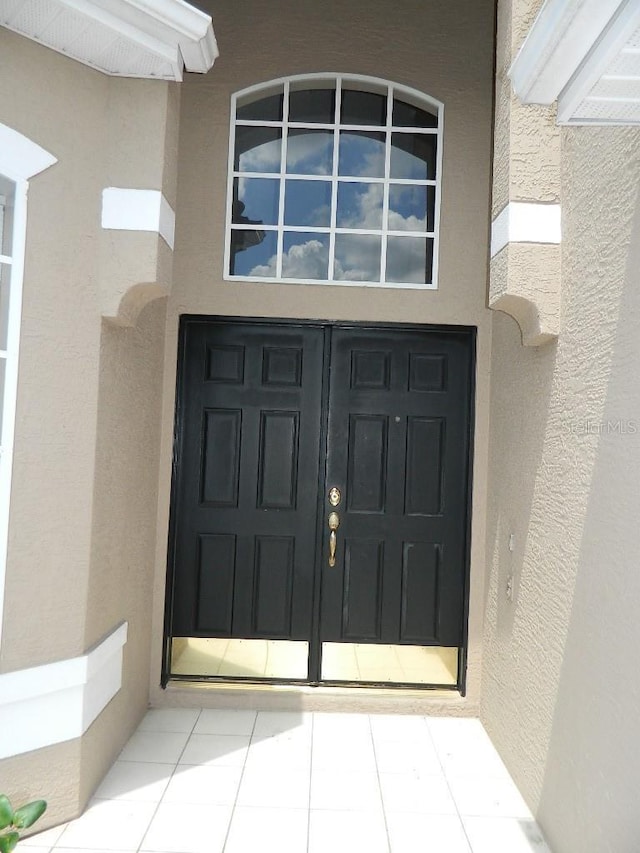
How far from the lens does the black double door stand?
4.15 metres

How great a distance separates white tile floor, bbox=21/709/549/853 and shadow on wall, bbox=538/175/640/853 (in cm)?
50

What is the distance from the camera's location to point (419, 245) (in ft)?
13.7

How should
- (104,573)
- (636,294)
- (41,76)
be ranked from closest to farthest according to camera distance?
(636,294) < (41,76) < (104,573)

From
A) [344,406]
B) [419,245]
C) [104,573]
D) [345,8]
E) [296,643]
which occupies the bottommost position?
[296,643]

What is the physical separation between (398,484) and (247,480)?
90 centimetres

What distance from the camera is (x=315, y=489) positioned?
4.16 m

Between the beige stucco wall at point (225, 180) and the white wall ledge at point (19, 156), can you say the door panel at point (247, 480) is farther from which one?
the white wall ledge at point (19, 156)

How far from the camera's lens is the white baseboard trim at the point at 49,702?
2629mm

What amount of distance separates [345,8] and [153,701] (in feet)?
13.7

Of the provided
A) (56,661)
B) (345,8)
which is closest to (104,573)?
(56,661)

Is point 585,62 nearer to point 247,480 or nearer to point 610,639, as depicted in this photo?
point 610,639

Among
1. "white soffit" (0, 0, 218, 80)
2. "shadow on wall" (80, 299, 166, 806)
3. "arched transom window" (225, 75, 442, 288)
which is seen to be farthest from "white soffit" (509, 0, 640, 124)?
"arched transom window" (225, 75, 442, 288)

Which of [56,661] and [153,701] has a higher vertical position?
[56,661]

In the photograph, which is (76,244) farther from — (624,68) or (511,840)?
(511,840)
